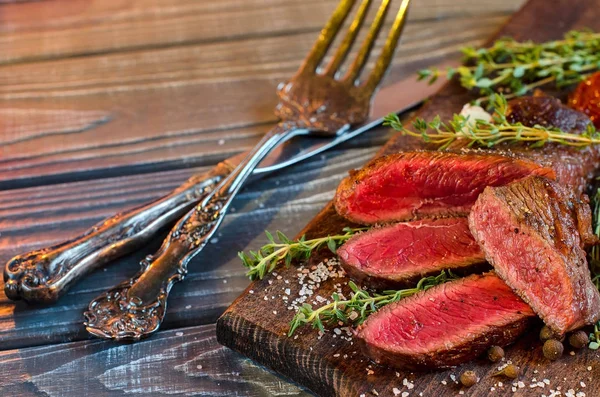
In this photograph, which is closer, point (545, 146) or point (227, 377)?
point (227, 377)

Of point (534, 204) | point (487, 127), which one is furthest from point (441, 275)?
point (487, 127)

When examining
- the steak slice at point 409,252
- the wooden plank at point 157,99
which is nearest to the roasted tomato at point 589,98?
the wooden plank at point 157,99

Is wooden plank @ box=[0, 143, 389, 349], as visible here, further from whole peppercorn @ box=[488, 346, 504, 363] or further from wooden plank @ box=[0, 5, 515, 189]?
whole peppercorn @ box=[488, 346, 504, 363]

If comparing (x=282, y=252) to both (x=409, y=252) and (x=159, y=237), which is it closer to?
(x=409, y=252)

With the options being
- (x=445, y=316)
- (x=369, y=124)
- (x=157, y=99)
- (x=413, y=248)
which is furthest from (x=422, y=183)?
(x=157, y=99)

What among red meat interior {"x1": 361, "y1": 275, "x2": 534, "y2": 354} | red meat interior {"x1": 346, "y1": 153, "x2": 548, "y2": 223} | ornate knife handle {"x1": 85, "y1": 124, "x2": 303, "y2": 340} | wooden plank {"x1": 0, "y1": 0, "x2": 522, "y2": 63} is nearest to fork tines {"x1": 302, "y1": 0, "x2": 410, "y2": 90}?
wooden plank {"x1": 0, "y1": 0, "x2": 522, "y2": 63}

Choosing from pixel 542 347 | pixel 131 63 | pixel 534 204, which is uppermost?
pixel 131 63

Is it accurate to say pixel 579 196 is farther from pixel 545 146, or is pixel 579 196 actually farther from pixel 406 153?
pixel 406 153
